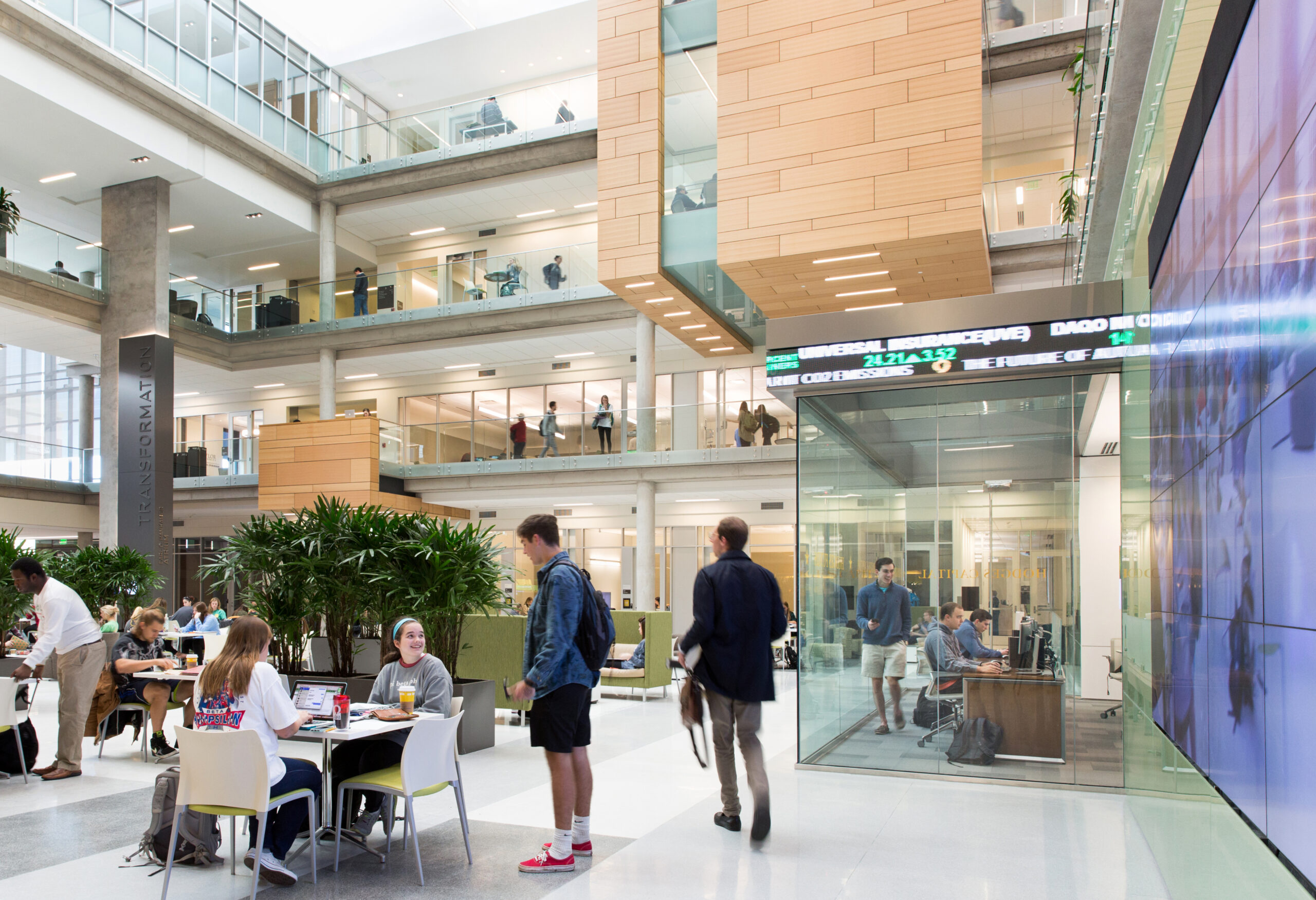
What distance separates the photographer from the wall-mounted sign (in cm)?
657

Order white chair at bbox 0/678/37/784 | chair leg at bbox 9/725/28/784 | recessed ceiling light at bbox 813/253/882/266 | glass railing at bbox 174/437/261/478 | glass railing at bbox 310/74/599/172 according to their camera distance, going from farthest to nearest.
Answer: glass railing at bbox 174/437/261/478
glass railing at bbox 310/74/599/172
recessed ceiling light at bbox 813/253/882/266
chair leg at bbox 9/725/28/784
white chair at bbox 0/678/37/784

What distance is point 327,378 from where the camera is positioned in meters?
21.8

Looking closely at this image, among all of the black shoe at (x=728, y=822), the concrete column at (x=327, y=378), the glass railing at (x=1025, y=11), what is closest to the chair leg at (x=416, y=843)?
the black shoe at (x=728, y=822)

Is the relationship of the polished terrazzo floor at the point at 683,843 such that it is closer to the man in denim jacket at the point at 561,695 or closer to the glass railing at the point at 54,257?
the man in denim jacket at the point at 561,695

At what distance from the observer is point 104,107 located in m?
16.4

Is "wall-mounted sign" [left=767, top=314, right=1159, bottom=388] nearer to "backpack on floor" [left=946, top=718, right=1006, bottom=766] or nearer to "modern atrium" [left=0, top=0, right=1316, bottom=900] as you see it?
"modern atrium" [left=0, top=0, right=1316, bottom=900]

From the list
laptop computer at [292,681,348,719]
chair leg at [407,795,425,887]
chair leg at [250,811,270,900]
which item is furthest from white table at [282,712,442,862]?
chair leg at [250,811,270,900]

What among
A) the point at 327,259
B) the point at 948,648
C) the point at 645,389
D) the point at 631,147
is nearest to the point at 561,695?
the point at 948,648

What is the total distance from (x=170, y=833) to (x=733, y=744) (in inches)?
115

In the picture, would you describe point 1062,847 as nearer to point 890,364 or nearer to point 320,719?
point 890,364

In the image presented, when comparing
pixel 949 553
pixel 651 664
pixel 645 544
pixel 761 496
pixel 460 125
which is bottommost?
pixel 651 664

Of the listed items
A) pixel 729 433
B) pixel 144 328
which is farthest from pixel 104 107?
pixel 729 433

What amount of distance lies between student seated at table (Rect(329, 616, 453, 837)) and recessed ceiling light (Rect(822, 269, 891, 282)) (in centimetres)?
882

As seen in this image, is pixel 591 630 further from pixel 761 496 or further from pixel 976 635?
pixel 761 496
